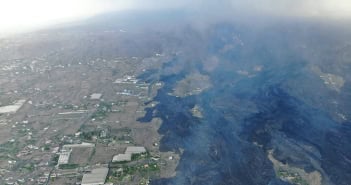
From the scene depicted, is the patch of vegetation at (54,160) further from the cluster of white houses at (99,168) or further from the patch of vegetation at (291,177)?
the patch of vegetation at (291,177)

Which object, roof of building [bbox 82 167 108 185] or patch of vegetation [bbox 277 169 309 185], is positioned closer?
patch of vegetation [bbox 277 169 309 185]

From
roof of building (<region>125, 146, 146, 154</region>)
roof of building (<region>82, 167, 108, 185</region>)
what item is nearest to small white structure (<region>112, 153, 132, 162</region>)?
roof of building (<region>125, 146, 146, 154</region>)

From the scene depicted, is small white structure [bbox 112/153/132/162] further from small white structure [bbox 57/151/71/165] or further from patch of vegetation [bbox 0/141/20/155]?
patch of vegetation [bbox 0/141/20/155]

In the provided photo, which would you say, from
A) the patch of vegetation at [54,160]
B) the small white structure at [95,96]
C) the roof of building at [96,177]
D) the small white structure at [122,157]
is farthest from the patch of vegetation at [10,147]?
the small white structure at [95,96]

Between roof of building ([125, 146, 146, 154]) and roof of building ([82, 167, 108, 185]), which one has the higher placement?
roof of building ([125, 146, 146, 154])

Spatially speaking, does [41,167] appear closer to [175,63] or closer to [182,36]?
[175,63]

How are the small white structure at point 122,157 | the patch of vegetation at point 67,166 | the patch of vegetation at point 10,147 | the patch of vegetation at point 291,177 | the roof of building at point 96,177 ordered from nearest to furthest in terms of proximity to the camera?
the patch of vegetation at point 291,177, the roof of building at point 96,177, the patch of vegetation at point 67,166, the small white structure at point 122,157, the patch of vegetation at point 10,147

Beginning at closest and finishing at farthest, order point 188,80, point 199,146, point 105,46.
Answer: point 199,146, point 188,80, point 105,46

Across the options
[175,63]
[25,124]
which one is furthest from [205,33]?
[25,124]
